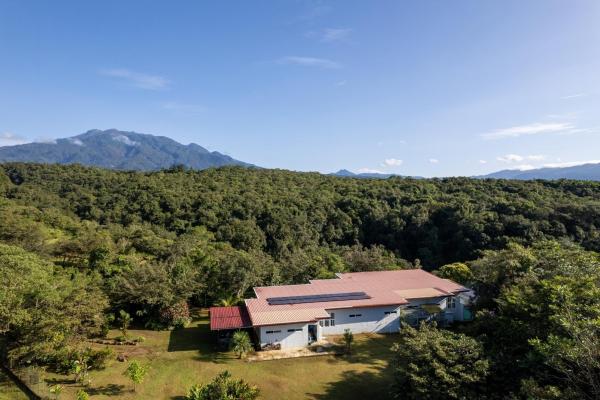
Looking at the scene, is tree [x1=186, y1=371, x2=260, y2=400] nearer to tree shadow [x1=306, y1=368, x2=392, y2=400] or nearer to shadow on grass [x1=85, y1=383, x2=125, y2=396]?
tree shadow [x1=306, y1=368, x2=392, y2=400]

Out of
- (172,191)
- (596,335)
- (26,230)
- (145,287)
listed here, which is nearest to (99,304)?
(145,287)

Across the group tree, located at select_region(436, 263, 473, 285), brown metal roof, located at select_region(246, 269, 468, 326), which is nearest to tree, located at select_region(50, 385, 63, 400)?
brown metal roof, located at select_region(246, 269, 468, 326)

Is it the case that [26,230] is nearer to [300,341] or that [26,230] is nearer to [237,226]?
[237,226]

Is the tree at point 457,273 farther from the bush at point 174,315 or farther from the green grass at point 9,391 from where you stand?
the green grass at point 9,391

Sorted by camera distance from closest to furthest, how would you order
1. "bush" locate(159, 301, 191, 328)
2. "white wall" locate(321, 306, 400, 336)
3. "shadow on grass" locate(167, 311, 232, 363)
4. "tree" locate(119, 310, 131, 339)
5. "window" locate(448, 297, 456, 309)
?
1. "shadow on grass" locate(167, 311, 232, 363)
2. "tree" locate(119, 310, 131, 339)
3. "white wall" locate(321, 306, 400, 336)
4. "bush" locate(159, 301, 191, 328)
5. "window" locate(448, 297, 456, 309)

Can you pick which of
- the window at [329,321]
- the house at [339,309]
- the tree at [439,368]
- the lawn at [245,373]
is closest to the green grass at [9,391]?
the lawn at [245,373]

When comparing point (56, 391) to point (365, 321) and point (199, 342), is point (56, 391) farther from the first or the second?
point (365, 321)
